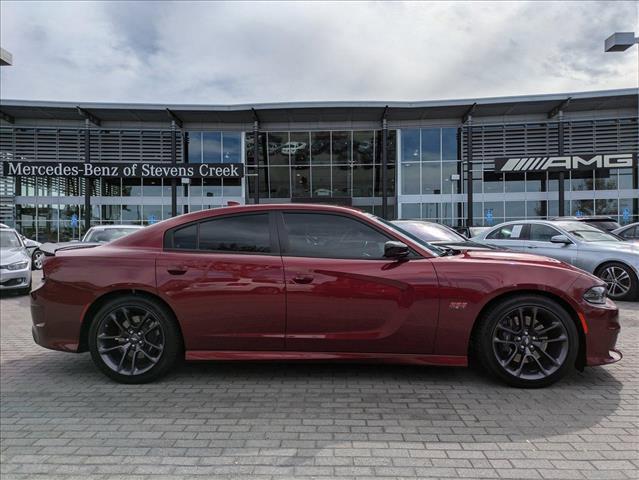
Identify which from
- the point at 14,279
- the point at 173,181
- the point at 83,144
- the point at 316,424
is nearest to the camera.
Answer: the point at 316,424

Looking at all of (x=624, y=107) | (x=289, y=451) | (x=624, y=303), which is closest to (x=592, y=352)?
(x=289, y=451)

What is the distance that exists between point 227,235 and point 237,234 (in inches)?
3.7

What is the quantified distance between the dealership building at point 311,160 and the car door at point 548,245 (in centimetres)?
1950

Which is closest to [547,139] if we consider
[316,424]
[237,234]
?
[237,234]

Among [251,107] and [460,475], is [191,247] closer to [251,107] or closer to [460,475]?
[460,475]

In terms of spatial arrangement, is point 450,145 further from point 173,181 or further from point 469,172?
point 173,181

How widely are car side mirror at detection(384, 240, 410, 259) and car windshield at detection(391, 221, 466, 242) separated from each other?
348 centimetres

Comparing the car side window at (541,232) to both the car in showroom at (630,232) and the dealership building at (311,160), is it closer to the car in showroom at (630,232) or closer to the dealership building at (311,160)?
the car in showroom at (630,232)

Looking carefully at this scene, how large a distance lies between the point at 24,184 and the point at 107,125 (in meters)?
6.56

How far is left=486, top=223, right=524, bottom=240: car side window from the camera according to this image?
383 inches

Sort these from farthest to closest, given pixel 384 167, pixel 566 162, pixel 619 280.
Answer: pixel 384 167
pixel 566 162
pixel 619 280

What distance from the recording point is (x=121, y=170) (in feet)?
93.1

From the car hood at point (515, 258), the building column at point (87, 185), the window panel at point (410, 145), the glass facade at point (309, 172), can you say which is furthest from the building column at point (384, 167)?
the car hood at point (515, 258)

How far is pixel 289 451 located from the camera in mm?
2848
